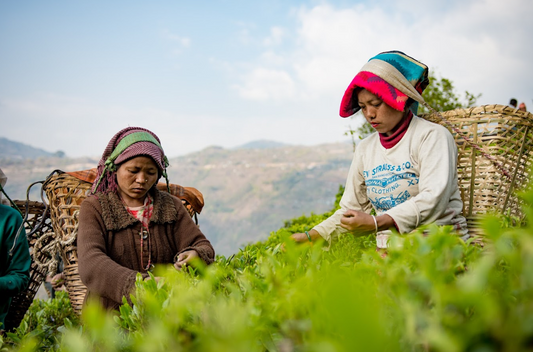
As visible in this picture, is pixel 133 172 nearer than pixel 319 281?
No

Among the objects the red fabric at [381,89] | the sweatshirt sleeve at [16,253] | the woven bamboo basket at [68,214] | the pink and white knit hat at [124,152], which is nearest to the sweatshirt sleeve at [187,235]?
the pink and white knit hat at [124,152]

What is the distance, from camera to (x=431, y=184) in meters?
2.24

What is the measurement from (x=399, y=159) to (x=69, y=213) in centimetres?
260

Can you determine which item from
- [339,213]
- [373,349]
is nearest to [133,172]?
[339,213]

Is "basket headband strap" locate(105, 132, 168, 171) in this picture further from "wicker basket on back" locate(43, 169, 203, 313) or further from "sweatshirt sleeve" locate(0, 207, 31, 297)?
"sweatshirt sleeve" locate(0, 207, 31, 297)

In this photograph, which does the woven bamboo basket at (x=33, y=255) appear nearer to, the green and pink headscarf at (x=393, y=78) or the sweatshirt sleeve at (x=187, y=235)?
the sweatshirt sleeve at (x=187, y=235)

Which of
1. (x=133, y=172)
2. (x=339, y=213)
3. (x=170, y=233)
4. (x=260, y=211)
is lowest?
(x=260, y=211)

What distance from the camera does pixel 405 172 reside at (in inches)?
95.8

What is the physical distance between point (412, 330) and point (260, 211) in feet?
128

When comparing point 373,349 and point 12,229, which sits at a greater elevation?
point 373,349

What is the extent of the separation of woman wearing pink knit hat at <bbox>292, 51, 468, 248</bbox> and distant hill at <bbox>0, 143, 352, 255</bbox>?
33383 mm

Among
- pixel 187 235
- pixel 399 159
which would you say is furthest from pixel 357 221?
pixel 187 235

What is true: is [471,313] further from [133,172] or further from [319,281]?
[133,172]

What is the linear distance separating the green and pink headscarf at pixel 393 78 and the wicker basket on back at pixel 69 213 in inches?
90.6
